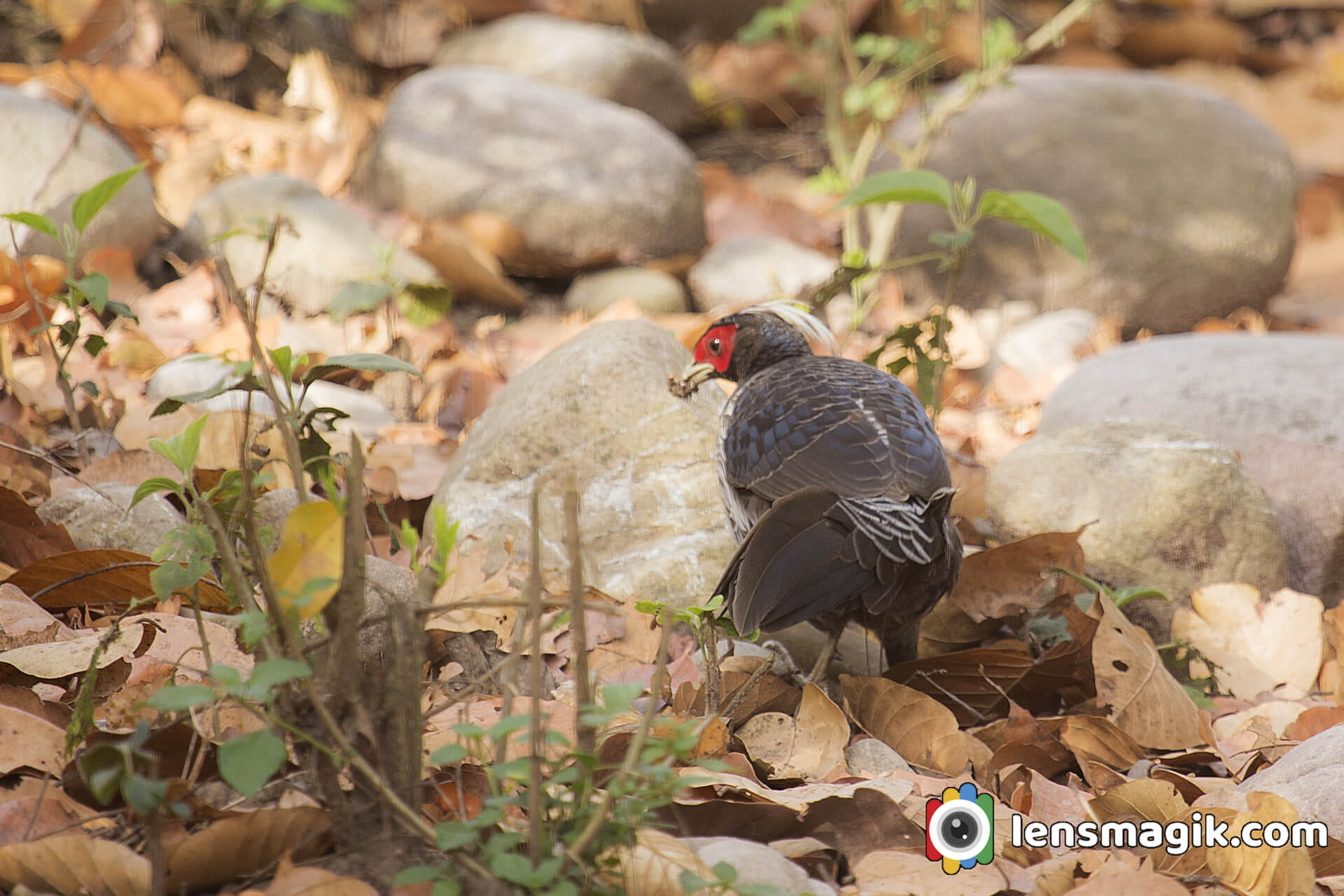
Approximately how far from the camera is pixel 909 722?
2.30 meters

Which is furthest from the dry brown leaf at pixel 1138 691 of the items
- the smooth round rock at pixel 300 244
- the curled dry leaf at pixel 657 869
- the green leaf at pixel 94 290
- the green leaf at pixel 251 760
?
the smooth round rock at pixel 300 244

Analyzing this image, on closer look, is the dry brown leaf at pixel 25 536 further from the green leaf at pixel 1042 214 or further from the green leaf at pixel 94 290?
the green leaf at pixel 1042 214

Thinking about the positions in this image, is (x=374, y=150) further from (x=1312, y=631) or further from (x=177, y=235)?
(x=1312, y=631)

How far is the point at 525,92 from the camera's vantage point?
232 inches

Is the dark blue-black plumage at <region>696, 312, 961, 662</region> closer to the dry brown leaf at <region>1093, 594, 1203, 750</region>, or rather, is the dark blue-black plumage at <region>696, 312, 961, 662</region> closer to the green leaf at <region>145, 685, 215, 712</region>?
the dry brown leaf at <region>1093, 594, 1203, 750</region>

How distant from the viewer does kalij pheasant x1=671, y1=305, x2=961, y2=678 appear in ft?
7.19

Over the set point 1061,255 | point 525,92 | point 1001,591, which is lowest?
point 1061,255

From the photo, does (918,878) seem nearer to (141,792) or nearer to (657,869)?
(657,869)

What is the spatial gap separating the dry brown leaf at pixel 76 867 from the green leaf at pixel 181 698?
285 mm

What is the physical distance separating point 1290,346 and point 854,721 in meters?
2.70

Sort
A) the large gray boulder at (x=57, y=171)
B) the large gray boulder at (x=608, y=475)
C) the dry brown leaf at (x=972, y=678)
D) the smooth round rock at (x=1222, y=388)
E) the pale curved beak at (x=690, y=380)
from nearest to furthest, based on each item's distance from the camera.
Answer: the dry brown leaf at (x=972, y=678)
the large gray boulder at (x=608, y=475)
the pale curved beak at (x=690, y=380)
the smooth round rock at (x=1222, y=388)
the large gray boulder at (x=57, y=171)

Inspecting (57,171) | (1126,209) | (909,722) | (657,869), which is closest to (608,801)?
(657,869)

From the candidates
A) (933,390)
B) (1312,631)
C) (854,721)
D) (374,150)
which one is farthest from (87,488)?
(374,150)

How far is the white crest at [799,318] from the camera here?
317 cm
